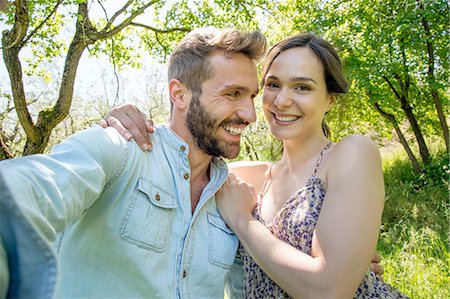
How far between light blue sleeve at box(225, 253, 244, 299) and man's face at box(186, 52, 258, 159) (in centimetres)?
67

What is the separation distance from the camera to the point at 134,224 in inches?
82.0

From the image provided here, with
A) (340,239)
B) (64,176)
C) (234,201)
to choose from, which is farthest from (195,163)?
(64,176)

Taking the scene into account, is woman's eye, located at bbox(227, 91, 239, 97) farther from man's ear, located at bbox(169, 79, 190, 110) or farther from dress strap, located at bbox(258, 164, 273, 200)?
dress strap, located at bbox(258, 164, 273, 200)

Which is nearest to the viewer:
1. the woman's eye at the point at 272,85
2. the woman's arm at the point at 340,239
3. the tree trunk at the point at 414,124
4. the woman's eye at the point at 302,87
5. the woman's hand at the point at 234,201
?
the woman's arm at the point at 340,239

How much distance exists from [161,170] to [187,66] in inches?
28.6

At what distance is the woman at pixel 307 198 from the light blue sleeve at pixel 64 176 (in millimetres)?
891

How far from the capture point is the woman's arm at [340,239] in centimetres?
199

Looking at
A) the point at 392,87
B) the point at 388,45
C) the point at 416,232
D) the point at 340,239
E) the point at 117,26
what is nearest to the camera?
the point at 340,239

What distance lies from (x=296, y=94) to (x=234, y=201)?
0.75 m

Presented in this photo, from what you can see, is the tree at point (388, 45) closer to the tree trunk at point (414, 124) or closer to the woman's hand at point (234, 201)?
the tree trunk at point (414, 124)

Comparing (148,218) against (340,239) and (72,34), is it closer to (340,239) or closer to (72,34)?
(340,239)

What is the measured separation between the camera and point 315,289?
1998mm

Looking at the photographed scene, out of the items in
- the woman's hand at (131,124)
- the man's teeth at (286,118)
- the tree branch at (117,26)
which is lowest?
the man's teeth at (286,118)

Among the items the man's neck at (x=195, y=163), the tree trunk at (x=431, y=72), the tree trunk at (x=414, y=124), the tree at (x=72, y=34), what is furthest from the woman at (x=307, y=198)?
the tree trunk at (x=414, y=124)
